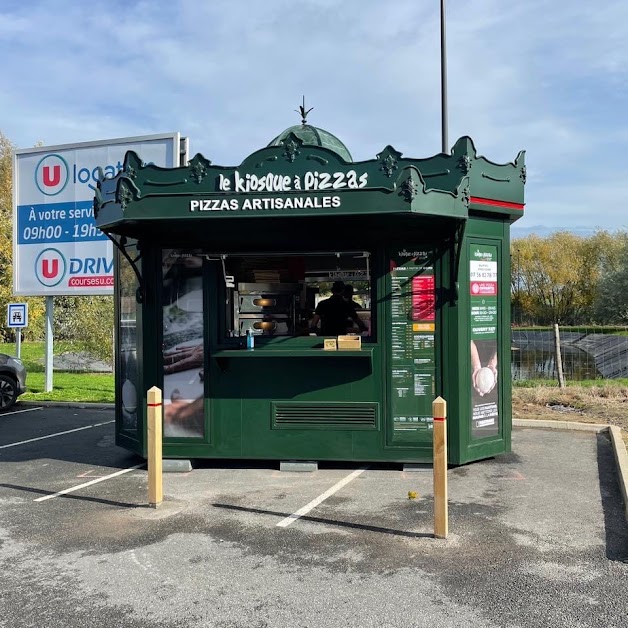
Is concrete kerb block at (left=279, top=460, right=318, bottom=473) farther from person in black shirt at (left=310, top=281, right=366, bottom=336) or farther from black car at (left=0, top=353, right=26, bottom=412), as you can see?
black car at (left=0, top=353, right=26, bottom=412)

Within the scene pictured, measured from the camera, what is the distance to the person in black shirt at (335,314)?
7.77 metres

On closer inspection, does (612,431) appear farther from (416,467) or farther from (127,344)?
(127,344)

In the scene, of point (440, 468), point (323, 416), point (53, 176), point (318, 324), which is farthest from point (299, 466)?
point (53, 176)

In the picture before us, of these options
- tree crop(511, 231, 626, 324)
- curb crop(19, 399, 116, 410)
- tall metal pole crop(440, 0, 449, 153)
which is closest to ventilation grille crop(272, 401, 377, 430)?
curb crop(19, 399, 116, 410)

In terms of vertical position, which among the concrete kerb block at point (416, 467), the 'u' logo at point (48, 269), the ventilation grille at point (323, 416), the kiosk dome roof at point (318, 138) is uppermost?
the kiosk dome roof at point (318, 138)

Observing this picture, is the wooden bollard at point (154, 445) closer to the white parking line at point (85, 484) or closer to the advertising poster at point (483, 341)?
the white parking line at point (85, 484)

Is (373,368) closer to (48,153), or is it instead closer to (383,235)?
(383,235)

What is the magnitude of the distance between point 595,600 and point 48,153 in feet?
44.4

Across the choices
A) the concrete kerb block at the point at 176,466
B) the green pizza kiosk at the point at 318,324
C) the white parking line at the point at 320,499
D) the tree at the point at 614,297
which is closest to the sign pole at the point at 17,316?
the green pizza kiosk at the point at 318,324

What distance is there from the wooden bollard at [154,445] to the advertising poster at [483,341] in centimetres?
361

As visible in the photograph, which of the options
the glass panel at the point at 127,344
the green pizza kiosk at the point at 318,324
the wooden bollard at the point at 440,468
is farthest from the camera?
the glass panel at the point at 127,344

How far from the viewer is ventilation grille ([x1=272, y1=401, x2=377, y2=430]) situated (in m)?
7.48

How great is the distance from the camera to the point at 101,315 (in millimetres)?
19047

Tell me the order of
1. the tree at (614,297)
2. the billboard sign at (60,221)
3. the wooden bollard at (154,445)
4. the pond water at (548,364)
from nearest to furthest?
the wooden bollard at (154,445) < the billboard sign at (60,221) < the pond water at (548,364) < the tree at (614,297)
